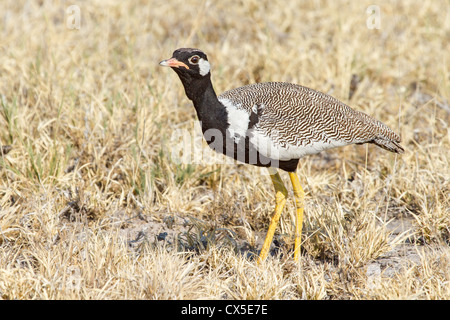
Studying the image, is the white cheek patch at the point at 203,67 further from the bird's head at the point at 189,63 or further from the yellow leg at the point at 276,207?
the yellow leg at the point at 276,207

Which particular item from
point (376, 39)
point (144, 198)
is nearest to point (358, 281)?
point (144, 198)

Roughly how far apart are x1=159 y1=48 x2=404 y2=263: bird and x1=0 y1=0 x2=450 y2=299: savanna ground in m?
0.41

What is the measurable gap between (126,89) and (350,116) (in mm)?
2381

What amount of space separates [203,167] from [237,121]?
125 centimetres

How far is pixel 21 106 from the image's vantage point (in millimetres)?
5215

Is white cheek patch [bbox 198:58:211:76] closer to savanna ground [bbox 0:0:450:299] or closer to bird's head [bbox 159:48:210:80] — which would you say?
bird's head [bbox 159:48:210:80]

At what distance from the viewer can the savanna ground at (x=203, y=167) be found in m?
3.52

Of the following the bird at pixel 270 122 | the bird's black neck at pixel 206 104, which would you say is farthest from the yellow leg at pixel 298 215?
the bird's black neck at pixel 206 104

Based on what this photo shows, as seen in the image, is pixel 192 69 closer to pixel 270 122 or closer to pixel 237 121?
pixel 237 121

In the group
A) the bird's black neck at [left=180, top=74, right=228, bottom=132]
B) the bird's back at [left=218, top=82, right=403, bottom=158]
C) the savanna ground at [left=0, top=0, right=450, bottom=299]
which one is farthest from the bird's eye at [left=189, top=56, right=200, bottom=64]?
the savanna ground at [left=0, top=0, right=450, bottom=299]

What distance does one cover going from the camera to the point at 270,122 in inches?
146

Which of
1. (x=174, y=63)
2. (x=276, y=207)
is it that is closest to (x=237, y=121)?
(x=174, y=63)

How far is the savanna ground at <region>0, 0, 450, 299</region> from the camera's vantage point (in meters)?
3.52
